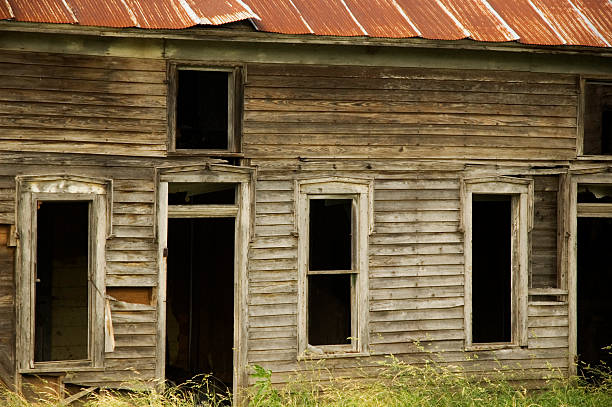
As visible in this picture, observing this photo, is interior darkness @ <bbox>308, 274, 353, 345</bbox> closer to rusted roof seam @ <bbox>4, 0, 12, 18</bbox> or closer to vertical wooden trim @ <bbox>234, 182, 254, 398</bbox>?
vertical wooden trim @ <bbox>234, 182, 254, 398</bbox>

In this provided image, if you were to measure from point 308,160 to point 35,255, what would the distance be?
303 cm

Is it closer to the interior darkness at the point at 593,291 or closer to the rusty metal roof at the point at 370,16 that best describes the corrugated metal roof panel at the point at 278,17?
the rusty metal roof at the point at 370,16

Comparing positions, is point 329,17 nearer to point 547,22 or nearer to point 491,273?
point 547,22

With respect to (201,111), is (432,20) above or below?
above

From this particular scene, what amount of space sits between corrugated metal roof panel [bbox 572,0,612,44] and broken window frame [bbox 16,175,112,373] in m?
6.24

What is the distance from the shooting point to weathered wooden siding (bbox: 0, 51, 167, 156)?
9.10m

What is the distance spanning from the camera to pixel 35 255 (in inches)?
361

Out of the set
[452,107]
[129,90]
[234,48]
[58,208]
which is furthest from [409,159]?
[58,208]

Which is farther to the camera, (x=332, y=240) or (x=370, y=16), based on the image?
(x=332, y=240)

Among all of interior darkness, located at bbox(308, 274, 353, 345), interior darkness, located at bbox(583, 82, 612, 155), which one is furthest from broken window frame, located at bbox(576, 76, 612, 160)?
interior darkness, located at bbox(308, 274, 353, 345)

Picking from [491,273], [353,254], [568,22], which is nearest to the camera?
[353,254]

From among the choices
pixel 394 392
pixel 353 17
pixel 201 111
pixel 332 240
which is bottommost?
pixel 394 392

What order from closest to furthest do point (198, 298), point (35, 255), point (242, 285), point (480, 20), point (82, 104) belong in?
point (35, 255) < point (82, 104) < point (242, 285) < point (480, 20) < point (198, 298)

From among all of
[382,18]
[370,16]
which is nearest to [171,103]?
[370,16]
